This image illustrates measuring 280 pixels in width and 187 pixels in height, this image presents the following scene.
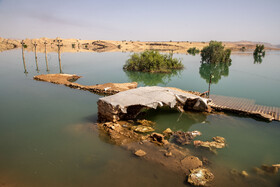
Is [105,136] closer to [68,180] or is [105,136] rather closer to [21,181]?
[68,180]

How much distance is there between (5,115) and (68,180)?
861 cm

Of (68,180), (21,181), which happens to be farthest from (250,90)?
(21,181)

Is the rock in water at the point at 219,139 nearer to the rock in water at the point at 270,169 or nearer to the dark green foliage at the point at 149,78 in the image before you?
the rock in water at the point at 270,169

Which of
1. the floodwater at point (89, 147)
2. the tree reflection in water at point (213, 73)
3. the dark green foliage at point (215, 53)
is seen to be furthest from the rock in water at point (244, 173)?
the dark green foliage at point (215, 53)

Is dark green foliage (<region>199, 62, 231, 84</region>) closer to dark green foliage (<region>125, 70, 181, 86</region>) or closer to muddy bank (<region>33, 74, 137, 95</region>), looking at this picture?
dark green foliage (<region>125, 70, 181, 86</region>)

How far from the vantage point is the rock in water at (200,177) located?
7004mm

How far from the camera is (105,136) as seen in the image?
10.4m

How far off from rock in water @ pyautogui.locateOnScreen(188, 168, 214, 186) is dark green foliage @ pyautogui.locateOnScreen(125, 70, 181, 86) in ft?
55.1

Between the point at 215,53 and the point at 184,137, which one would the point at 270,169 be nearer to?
the point at 184,137

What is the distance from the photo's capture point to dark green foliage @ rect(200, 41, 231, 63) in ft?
137

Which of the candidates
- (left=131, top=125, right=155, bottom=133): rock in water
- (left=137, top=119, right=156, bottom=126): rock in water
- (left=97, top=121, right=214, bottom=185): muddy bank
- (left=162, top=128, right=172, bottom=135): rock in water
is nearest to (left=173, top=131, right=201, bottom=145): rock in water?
(left=162, top=128, right=172, bottom=135): rock in water

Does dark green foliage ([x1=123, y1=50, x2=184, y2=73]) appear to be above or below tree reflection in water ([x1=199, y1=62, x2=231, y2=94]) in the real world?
above

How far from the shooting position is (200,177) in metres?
7.20

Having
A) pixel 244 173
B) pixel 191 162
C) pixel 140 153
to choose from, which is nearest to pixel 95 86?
pixel 140 153
